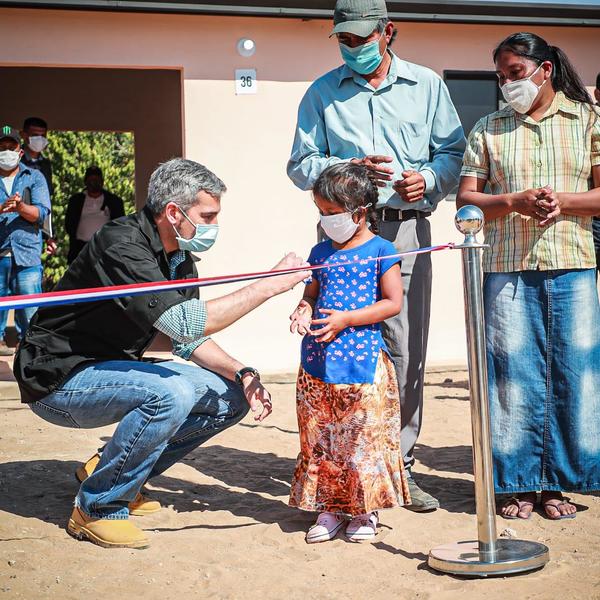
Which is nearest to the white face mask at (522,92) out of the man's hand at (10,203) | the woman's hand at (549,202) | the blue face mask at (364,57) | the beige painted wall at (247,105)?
the woman's hand at (549,202)

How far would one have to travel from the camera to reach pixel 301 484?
4.22 metres

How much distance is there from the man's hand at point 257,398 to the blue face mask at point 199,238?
62 centimetres

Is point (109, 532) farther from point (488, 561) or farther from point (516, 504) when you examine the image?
point (516, 504)

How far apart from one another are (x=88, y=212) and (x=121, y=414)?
25.3 feet

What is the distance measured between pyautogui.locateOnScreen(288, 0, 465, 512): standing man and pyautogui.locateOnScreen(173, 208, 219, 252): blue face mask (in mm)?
644

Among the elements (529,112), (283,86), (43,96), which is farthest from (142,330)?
(43,96)

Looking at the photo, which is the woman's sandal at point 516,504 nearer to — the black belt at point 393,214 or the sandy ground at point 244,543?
the sandy ground at point 244,543

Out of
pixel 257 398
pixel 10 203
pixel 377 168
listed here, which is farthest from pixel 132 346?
pixel 10 203

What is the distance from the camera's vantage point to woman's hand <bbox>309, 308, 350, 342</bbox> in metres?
3.95

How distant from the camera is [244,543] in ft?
13.5

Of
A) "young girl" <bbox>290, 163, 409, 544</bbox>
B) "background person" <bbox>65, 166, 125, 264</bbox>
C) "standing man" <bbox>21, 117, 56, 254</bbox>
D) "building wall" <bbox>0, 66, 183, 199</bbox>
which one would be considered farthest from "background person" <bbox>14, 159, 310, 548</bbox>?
"building wall" <bbox>0, 66, 183, 199</bbox>

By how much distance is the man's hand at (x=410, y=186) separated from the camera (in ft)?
14.6

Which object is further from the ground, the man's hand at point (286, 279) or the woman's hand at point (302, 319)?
the man's hand at point (286, 279)

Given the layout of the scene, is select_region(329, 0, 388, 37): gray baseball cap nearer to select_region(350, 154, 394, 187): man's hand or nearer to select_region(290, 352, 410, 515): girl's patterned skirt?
select_region(350, 154, 394, 187): man's hand
